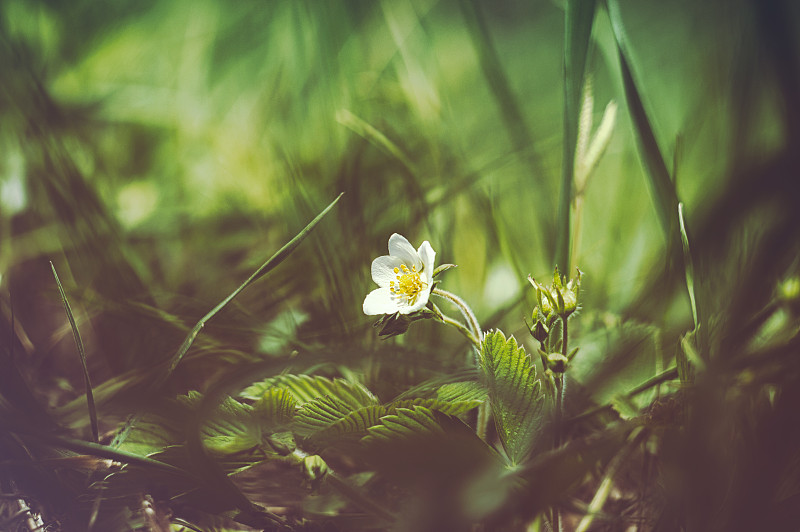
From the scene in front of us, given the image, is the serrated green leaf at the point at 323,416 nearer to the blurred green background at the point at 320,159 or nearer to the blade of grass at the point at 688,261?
the blurred green background at the point at 320,159

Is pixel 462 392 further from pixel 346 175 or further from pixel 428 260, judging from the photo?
pixel 346 175

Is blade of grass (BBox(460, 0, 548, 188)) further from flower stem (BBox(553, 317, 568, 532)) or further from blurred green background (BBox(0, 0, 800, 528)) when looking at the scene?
flower stem (BBox(553, 317, 568, 532))

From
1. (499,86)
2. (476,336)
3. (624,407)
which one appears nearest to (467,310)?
(476,336)

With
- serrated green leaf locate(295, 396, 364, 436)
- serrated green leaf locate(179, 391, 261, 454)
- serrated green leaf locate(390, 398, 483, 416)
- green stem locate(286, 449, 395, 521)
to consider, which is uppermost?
serrated green leaf locate(179, 391, 261, 454)

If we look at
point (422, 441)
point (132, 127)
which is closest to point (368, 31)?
point (132, 127)

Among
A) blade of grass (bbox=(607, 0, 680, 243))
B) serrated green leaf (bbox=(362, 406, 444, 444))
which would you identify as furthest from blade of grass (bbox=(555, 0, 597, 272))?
serrated green leaf (bbox=(362, 406, 444, 444))

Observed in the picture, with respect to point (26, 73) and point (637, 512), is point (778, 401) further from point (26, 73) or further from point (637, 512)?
point (26, 73)

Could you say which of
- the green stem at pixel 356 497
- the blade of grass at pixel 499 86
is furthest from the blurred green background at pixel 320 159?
the green stem at pixel 356 497

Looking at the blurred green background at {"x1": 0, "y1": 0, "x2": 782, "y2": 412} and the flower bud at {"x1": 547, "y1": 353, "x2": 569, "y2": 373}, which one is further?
the blurred green background at {"x1": 0, "y1": 0, "x2": 782, "y2": 412}
